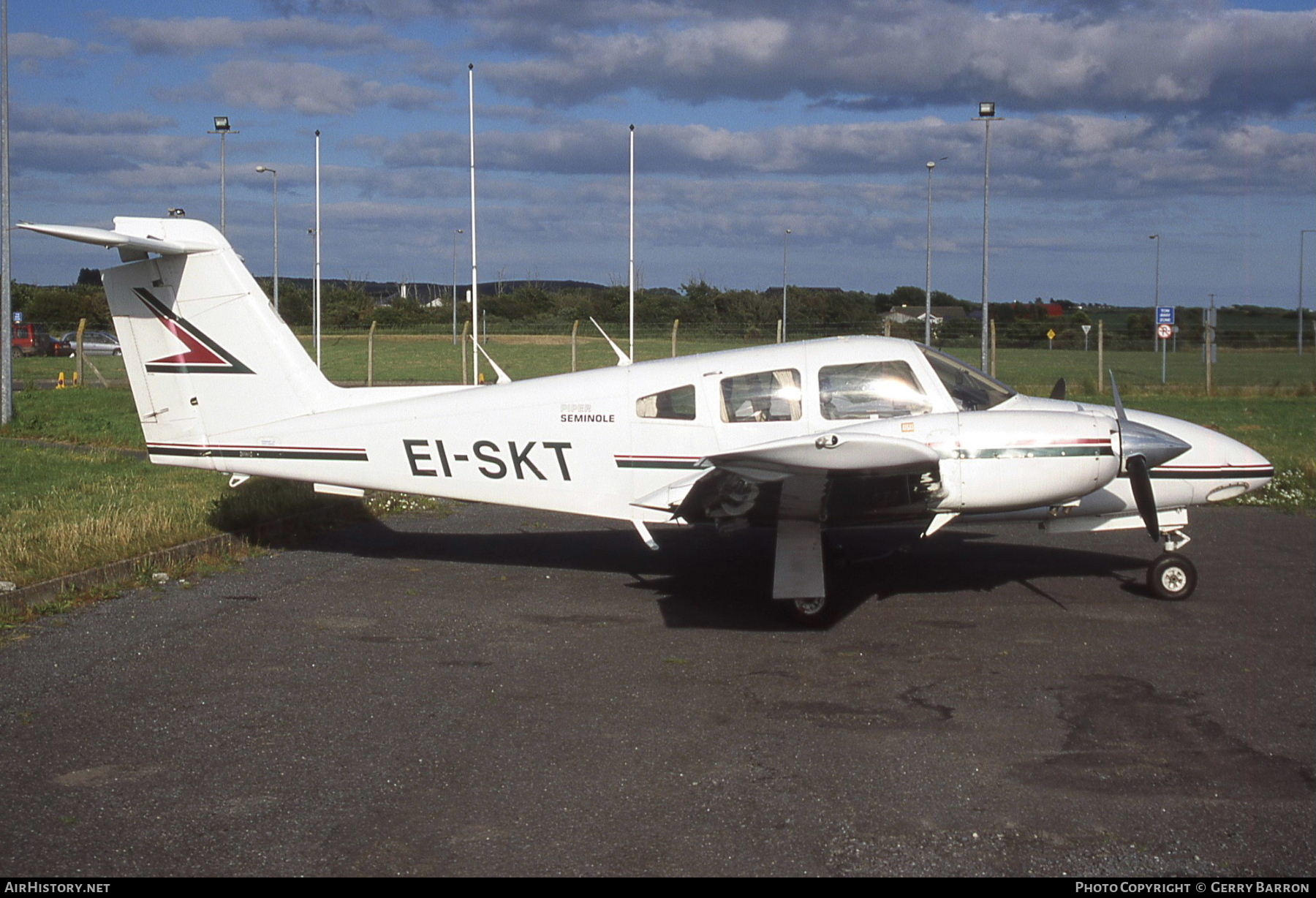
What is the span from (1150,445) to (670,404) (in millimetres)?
3738

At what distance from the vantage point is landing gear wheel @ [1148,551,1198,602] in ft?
29.4

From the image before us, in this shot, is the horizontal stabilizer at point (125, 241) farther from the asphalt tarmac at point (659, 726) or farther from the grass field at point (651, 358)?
the grass field at point (651, 358)

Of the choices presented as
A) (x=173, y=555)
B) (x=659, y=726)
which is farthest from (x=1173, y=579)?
(x=173, y=555)

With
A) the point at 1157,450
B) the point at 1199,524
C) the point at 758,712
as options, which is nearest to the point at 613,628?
the point at 758,712

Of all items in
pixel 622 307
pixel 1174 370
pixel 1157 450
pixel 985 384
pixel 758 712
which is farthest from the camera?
pixel 622 307

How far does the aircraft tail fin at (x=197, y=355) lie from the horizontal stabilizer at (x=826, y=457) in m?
4.25

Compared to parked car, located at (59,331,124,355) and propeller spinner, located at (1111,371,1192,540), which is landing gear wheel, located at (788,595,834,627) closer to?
propeller spinner, located at (1111,371,1192,540)

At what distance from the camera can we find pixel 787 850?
4.49 meters

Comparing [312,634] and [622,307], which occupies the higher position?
[622,307]

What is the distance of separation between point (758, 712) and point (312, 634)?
343 centimetres

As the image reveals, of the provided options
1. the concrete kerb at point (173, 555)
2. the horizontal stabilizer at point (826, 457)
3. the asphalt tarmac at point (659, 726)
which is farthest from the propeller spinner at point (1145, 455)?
the concrete kerb at point (173, 555)

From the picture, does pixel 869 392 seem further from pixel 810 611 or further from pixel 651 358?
pixel 651 358

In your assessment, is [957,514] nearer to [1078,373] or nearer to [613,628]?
[613,628]

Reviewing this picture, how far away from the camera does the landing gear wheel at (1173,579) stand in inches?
352
